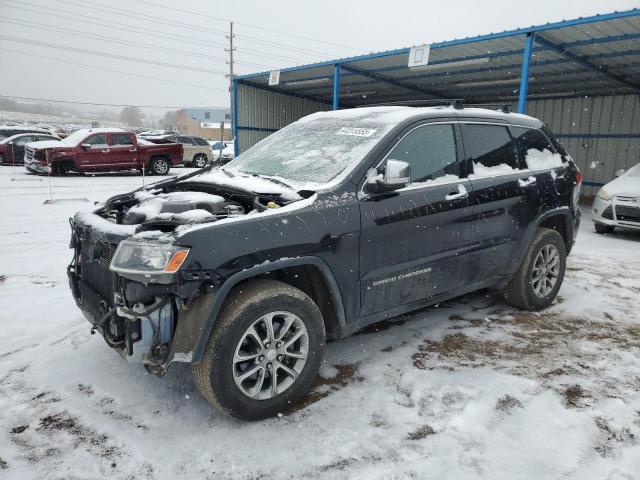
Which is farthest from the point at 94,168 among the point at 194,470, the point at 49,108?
the point at 49,108

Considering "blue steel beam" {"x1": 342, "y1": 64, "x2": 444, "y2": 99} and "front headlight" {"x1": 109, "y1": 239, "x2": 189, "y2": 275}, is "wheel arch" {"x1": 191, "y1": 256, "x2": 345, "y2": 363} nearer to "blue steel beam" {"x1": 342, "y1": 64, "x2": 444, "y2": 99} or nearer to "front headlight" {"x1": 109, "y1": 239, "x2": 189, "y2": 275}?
"front headlight" {"x1": 109, "y1": 239, "x2": 189, "y2": 275}

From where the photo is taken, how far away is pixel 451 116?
374cm

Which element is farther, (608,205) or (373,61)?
(373,61)

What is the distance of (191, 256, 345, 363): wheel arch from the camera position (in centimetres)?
248

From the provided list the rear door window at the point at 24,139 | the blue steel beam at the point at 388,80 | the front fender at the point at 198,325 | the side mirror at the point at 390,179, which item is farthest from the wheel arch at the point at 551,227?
the rear door window at the point at 24,139

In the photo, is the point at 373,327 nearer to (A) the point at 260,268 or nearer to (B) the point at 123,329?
(A) the point at 260,268

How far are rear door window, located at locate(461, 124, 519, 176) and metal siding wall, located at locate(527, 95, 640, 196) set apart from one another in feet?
44.7

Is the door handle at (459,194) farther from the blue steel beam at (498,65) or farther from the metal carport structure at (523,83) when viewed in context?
the blue steel beam at (498,65)

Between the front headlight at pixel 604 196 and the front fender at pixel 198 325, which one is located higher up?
the front headlight at pixel 604 196

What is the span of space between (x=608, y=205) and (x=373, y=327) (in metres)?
6.46

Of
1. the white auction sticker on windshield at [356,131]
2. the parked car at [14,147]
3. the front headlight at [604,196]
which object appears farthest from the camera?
the parked car at [14,147]

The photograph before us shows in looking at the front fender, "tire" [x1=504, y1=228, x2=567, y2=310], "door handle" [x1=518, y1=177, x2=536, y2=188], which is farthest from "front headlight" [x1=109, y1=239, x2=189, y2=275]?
"tire" [x1=504, y1=228, x2=567, y2=310]

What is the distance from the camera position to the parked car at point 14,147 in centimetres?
1923

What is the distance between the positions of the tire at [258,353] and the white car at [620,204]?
7463mm
